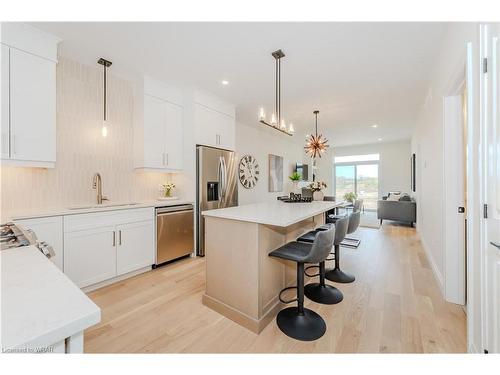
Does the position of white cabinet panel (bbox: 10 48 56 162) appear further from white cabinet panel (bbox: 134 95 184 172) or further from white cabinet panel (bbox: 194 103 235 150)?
white cabinet panel (bbox: 194 103 235 150)

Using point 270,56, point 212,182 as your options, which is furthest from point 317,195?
point 270,56

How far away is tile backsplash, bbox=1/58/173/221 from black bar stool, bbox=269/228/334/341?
2.51 meters

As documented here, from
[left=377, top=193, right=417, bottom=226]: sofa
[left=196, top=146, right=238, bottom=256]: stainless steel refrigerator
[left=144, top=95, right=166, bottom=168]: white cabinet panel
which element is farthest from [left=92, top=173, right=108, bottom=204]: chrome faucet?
[left=377, top=193, right=417, bottom=226]: sofa

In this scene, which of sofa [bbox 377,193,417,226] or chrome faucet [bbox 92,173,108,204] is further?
sofa [bbox 377,193,417,226]

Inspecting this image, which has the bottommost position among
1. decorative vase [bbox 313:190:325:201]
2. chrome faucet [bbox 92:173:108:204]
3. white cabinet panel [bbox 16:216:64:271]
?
white cabinet panel [bbox 16:216:64:271]

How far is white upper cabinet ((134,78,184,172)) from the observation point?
3.19 meters

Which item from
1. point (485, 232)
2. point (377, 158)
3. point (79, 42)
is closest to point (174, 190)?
point (79, 42)

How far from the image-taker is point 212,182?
368 centimetres

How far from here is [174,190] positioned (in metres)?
3.76

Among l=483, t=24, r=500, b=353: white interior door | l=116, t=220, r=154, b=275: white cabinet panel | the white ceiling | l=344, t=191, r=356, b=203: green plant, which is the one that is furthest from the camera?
l=344, t=191, r=356, b=203: green plant

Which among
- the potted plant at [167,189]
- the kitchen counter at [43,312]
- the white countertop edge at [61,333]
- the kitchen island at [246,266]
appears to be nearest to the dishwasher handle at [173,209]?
the potted plant at [167,189]

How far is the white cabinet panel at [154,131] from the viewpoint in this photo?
10.5 ft

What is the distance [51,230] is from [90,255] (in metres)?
0.46

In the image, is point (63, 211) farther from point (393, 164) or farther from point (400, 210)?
point (393, 164)
